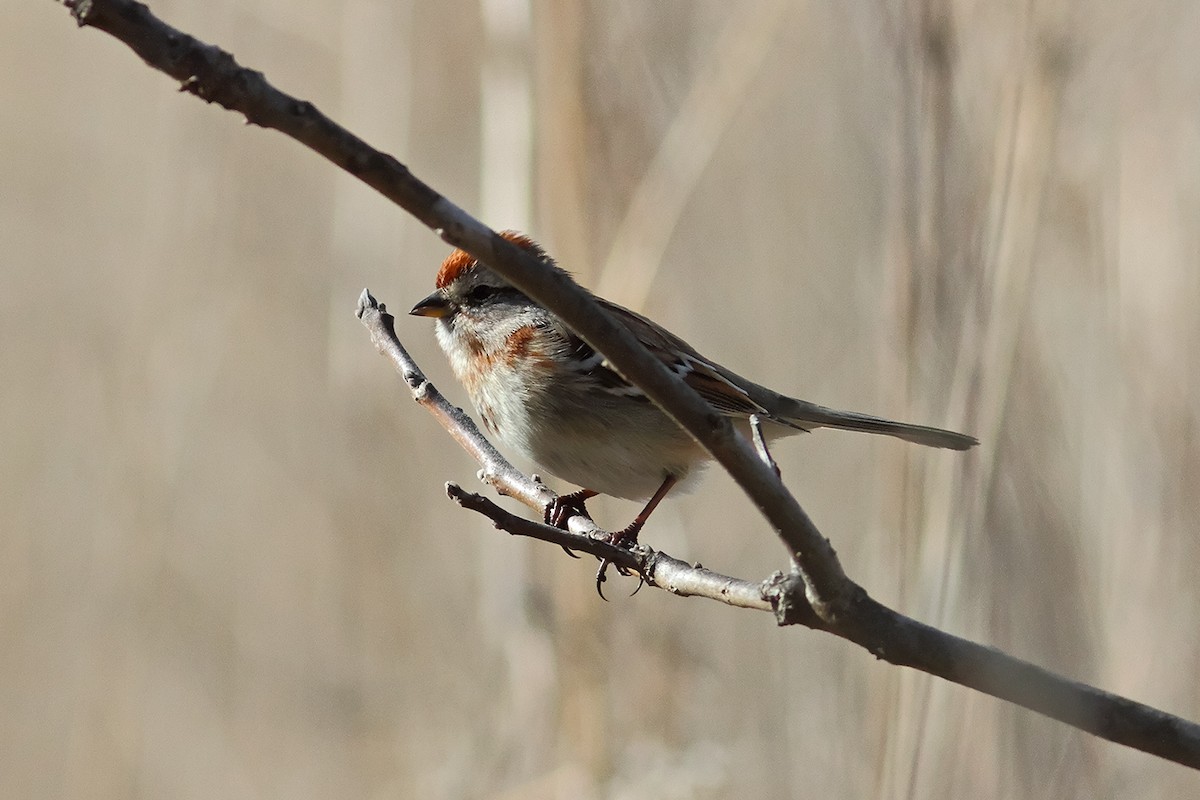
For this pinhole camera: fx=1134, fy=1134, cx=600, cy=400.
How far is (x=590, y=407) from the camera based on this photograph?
2.35 m

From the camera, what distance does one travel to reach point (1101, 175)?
259 centimetres

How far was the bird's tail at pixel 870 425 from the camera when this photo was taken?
1.97 m

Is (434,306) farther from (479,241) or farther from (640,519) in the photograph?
(479,241)

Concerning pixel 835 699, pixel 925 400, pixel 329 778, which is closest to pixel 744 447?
pixel 925 400

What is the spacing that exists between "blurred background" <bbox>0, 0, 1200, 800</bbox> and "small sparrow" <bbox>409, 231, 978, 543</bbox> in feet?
0.56

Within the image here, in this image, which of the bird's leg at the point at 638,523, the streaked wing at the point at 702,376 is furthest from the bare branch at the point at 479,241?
the streaked wing at the point at 702,376

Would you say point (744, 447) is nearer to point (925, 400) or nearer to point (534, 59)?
point (925, 400)

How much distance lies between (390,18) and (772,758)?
6.82ft

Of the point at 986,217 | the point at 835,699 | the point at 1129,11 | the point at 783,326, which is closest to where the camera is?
the point at 986,217

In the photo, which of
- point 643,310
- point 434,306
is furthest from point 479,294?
point 643,310

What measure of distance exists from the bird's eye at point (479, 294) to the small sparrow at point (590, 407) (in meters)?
0.08

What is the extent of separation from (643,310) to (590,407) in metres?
0.25

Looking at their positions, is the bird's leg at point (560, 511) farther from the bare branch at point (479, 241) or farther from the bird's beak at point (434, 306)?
the bare branch at point (479, 241)

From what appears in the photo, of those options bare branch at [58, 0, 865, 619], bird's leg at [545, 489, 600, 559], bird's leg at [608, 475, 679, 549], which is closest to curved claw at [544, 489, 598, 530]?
bird's leg at [545, 489, 600, 559]
